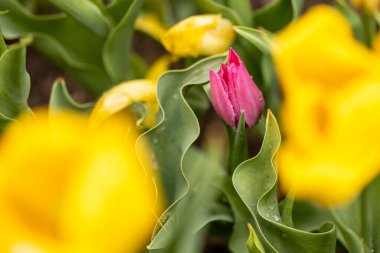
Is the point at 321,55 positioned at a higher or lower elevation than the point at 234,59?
higher

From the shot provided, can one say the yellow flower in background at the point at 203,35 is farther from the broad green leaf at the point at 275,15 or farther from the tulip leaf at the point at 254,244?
the tulip leaf at the point at 254,244

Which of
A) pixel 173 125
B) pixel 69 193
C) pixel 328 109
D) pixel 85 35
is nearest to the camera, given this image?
pixel 69 193

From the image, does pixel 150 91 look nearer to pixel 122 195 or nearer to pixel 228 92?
pixel 228 92

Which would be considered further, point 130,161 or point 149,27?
point 149,27

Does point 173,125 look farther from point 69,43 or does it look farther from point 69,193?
point 69,193

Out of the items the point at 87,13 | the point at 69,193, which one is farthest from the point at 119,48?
the point at 69,193

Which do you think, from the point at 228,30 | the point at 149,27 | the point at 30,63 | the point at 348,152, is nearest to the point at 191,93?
the point at 228,30

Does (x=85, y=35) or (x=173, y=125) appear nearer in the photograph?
(x=173, y=125)
